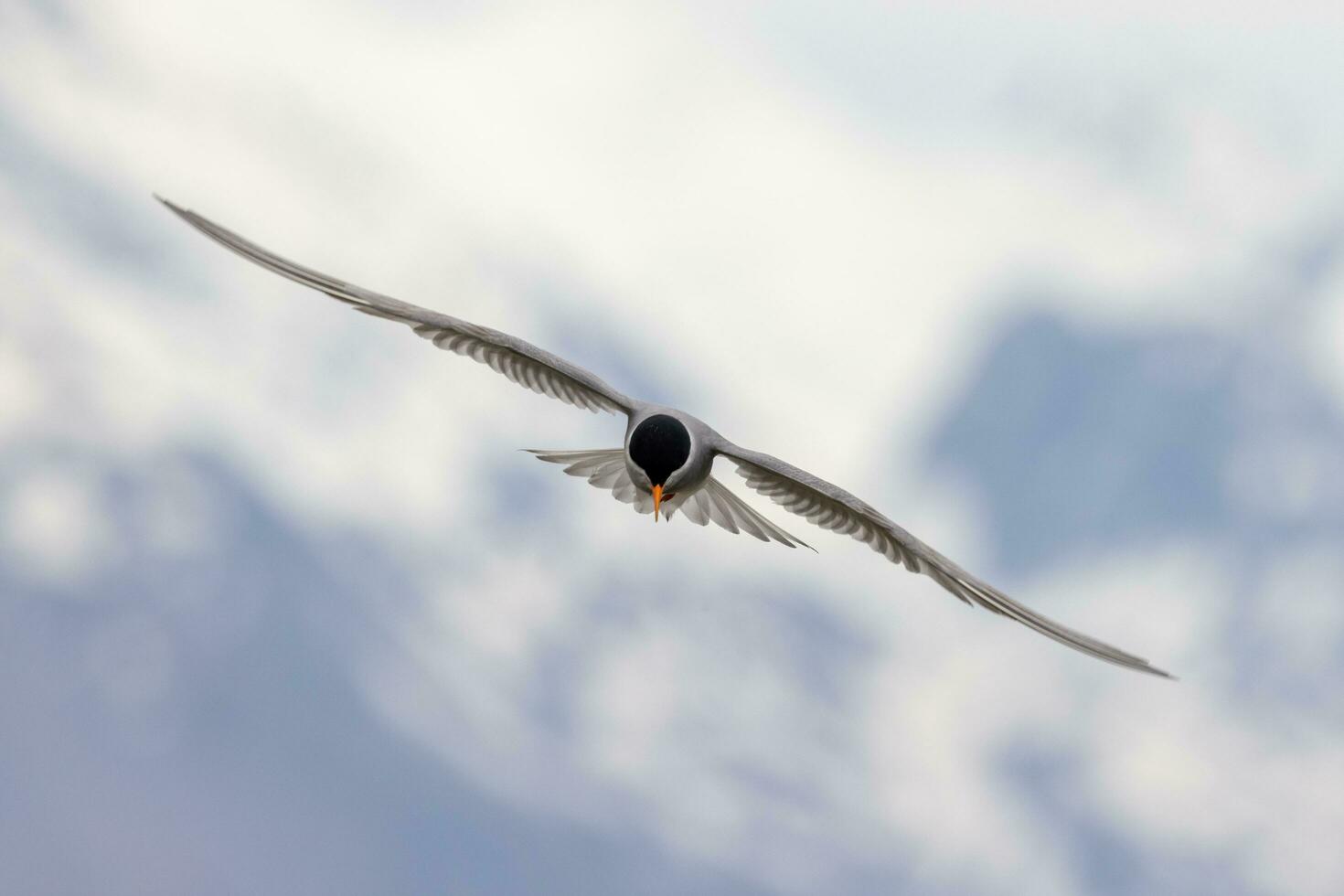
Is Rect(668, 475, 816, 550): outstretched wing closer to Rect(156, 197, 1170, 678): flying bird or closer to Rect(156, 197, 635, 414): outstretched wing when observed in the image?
Rect(156, 197, 1170, 678): flying bird

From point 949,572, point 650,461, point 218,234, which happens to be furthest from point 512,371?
point 949,572

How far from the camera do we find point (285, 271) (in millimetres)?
17359

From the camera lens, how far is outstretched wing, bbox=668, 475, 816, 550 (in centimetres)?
1872

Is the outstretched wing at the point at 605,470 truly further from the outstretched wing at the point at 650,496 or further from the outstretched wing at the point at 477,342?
the outstretched wing at the point at 477,342

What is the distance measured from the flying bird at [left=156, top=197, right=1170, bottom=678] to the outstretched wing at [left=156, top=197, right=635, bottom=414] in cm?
1

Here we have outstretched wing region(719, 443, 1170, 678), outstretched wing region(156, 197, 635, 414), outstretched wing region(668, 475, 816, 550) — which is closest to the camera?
outstretched wing region(719, 443, 1170, 678)

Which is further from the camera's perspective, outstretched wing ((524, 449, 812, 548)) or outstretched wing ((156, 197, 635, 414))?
outstretched wing ((524, 449, 812, 548))

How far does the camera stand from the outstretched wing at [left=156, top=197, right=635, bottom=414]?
17344 millimetres

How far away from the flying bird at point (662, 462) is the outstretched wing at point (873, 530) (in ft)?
0.05

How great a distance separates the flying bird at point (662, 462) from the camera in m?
16.7

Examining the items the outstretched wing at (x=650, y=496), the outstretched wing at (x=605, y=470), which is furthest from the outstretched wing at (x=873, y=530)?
the outstretched wing at (x=605, y=470)

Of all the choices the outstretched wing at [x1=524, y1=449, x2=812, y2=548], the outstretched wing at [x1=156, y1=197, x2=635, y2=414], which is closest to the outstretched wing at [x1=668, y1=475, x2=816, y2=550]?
the outstretched wing at [x1=524, y1=449, x2=812, y2=548]

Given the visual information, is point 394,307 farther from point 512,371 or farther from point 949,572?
point 949,572

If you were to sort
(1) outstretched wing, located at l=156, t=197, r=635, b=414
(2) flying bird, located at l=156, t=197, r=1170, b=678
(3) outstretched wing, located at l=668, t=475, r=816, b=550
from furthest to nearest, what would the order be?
(3) outstretched wing, located at l=668, t=475, r=816, b=550, (1) outstretched wing, located at l=156, t=197, r=635, b=414, (2) flying bird, located at l=156, t=197, r=1170, b=678
